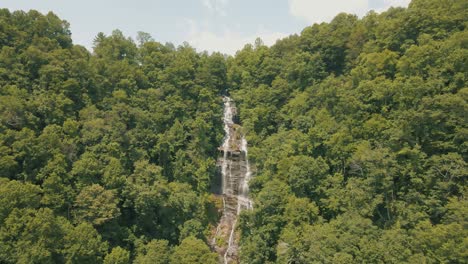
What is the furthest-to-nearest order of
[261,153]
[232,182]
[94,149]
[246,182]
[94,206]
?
[232,182], [246,182], [261,153], [94,149], [94,206]

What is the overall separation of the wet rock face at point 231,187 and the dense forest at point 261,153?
1.56 m

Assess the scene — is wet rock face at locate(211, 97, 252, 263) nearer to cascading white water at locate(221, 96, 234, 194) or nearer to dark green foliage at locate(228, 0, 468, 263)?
cascading white water at locate(221, 96, 234, 194)

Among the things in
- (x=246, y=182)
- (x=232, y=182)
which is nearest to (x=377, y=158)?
(x=246, y=182)

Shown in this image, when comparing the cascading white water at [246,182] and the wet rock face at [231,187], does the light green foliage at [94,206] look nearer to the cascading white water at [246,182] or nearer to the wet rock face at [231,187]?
the wet rock face at [231,187]

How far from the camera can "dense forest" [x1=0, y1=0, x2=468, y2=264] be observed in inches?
1163

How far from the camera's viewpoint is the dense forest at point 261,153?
96.9ft

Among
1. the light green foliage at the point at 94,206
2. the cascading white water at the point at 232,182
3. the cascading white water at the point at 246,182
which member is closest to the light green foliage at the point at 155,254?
the light green foliage at the point at 94,206

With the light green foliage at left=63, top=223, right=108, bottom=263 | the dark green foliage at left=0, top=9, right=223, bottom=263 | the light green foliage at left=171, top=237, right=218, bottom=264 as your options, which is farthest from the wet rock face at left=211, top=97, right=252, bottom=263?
the light green foliage at left=63, top=223, right=108, bottom=263

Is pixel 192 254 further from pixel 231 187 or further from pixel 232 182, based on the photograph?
pixel 232 182

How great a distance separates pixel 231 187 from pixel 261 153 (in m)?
6.74

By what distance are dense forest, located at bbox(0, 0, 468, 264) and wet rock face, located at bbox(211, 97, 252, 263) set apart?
1559 mm

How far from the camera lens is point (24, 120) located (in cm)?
3488

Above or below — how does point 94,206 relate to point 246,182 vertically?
below

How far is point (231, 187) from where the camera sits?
150ft
